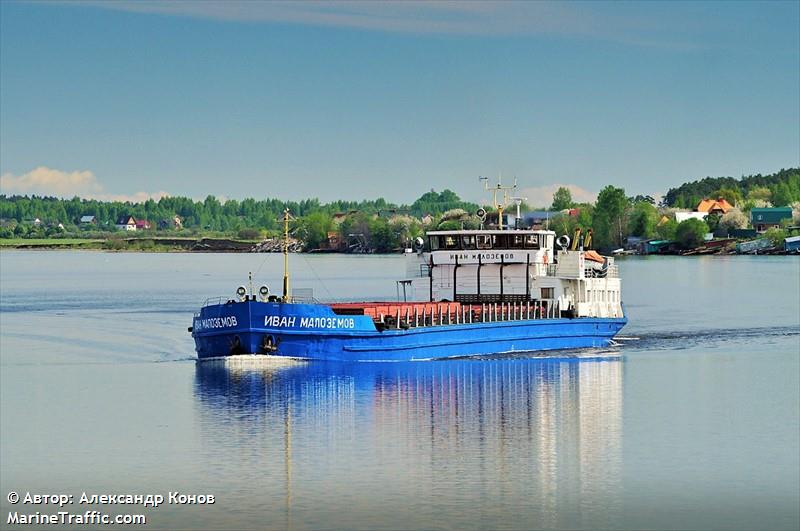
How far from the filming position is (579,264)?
5941cm

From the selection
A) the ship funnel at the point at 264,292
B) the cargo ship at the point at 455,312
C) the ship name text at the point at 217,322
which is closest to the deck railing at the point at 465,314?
the cargo ship at the point at 455,312

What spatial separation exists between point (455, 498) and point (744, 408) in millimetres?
15663

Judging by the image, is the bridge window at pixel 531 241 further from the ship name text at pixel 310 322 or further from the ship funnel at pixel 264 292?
the ship funnel at pixel 264 292

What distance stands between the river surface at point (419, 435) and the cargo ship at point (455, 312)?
0.88m

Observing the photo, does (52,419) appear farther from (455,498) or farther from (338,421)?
(455,498)

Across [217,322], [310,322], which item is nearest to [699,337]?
[310,322]

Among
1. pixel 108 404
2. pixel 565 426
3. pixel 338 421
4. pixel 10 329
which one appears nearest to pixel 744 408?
pixel 565 426

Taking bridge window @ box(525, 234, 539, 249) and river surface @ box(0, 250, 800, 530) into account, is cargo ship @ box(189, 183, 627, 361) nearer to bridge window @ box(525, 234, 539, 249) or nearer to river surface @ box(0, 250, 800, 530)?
bridge window @ box(525, 234, 539, 249)

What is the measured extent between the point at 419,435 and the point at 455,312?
17.8 metres

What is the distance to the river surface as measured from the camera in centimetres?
2980

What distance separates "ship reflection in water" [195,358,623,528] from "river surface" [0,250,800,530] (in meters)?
0.09

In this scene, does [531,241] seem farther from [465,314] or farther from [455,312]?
[455,312]

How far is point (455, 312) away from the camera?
181 feet

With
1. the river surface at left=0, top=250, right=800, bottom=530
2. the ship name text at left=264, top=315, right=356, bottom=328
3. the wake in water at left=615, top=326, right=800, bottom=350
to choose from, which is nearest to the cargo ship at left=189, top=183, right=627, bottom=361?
the ship name text at left=264, top=315, right=356, bottom=328
